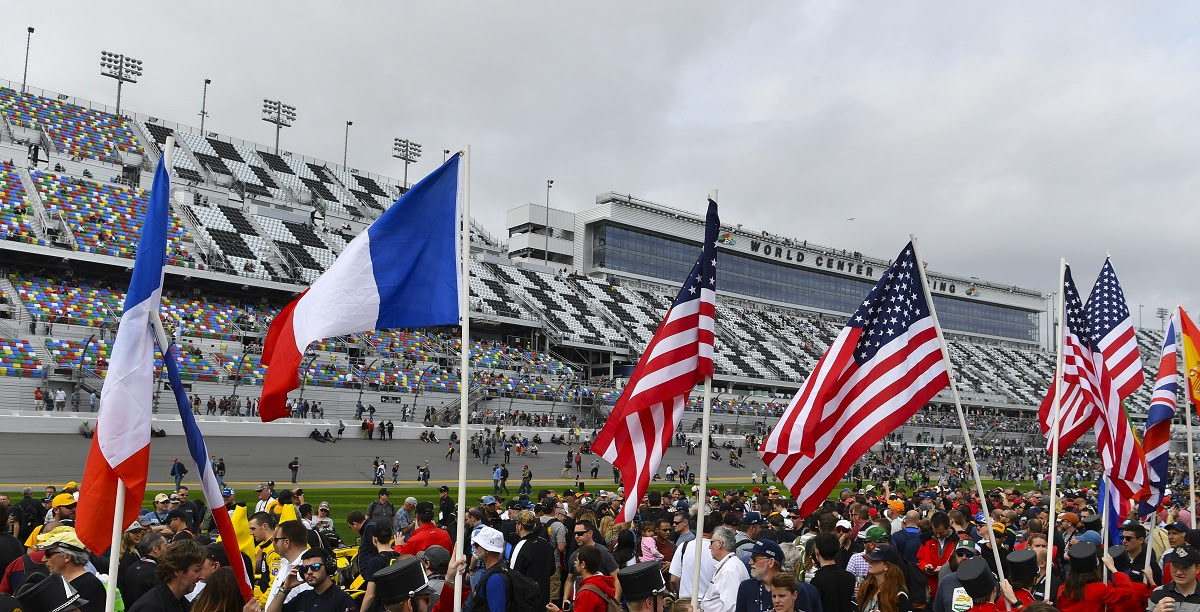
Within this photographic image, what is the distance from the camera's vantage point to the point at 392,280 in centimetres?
679

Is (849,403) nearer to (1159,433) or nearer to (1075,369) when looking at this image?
(1075,369)

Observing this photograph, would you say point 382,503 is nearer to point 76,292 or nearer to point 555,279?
point 76,292

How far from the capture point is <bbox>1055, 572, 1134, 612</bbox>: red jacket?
6.26 m

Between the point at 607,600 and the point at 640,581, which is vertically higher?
the point at 640,581

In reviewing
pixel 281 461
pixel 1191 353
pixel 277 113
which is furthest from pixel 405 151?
pixel 1191 353

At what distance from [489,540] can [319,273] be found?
51173mm

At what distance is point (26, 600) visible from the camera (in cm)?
543

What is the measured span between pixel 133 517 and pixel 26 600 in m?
0.71

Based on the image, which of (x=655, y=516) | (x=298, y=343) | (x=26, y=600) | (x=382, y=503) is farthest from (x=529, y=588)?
(x=382, y=503)

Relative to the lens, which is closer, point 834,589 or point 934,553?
point 834,589

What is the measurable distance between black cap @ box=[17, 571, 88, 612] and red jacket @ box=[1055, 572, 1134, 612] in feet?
20.8

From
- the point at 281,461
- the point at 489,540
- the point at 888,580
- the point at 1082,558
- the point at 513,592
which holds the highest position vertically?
the point at 1082,558

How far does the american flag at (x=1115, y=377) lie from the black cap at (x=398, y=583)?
7.23 metres

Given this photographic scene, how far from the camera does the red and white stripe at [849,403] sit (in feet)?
24.7
